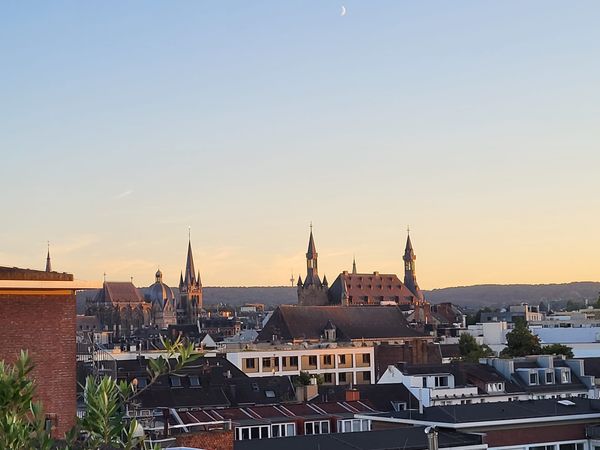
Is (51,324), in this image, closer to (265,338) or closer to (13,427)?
(13,427)

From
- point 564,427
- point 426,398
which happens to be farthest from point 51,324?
point 426,398

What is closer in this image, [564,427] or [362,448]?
[362,448]

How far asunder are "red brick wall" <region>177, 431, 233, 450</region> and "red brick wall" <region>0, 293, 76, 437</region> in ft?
9.11

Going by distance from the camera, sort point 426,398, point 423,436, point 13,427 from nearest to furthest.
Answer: point 13,427, point 423,436, point 426,398

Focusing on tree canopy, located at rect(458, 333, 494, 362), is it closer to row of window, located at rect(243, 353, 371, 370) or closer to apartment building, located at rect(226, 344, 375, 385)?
apartment building, located at rect(226, 344, 375, 385)

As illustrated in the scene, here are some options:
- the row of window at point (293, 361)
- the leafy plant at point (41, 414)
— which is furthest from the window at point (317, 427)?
the row of window at point (293, 361)

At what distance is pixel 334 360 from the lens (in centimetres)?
10856

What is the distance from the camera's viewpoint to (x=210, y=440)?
2573 centimetres

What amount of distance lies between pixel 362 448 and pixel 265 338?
88748 mm

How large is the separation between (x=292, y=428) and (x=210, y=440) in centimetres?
2847

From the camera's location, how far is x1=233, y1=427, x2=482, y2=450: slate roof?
37.2 m

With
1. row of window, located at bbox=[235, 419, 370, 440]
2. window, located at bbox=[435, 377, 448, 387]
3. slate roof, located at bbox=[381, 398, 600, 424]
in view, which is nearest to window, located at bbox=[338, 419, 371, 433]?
row of window, located at bbox=[235, 419, 370, 440]

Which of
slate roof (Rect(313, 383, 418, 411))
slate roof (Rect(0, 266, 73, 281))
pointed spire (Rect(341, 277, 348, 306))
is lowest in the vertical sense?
slate roof (Rect(313, 383, 418, 411))

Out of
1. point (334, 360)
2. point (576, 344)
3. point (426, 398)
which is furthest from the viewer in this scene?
point (576, 344)
